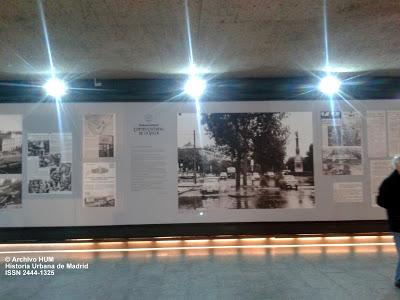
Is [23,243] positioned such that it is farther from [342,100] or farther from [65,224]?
[342,100]

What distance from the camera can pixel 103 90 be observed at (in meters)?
8.01

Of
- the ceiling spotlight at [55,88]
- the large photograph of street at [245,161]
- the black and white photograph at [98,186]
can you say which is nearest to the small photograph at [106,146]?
the black and white photograph at [98,186]

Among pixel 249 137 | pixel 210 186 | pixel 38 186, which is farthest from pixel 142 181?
pixel 249 137

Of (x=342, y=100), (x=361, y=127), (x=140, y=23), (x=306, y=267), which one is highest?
(x=140, y=23)

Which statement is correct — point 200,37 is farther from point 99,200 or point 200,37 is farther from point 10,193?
point 10,193

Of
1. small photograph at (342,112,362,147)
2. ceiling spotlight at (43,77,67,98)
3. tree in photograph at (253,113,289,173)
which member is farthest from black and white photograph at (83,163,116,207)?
small photograph at (342,112,362,147)

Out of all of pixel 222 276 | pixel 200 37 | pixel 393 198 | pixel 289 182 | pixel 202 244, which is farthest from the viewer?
pixel 289 182

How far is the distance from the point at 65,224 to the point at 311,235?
4790 mm

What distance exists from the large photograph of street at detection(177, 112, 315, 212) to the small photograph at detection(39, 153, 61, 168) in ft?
7.82

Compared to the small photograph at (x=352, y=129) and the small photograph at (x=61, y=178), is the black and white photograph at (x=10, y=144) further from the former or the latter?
the small photograph at (x=352, y=129)

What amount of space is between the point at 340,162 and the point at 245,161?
6.19 feet

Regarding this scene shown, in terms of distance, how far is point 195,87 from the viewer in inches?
316

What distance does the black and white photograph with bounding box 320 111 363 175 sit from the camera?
802cm

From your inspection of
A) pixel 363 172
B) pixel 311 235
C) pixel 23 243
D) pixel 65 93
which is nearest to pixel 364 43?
pixel 363 172
